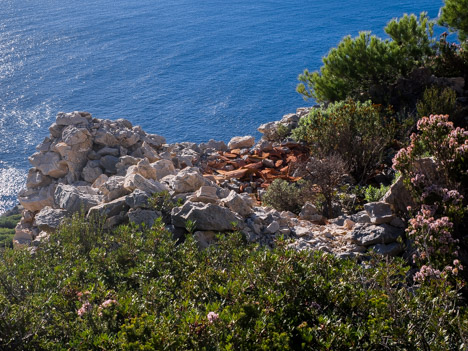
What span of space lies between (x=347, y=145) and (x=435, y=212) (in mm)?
2832

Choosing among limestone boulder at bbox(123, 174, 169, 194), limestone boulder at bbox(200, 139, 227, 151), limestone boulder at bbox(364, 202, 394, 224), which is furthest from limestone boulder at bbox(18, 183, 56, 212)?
limestone boulder at bbox(364, 202, 394, 224)

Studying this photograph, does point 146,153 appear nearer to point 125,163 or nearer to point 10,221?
point 125,163

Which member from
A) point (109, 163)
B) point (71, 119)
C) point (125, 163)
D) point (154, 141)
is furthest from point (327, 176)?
point (71, 119)

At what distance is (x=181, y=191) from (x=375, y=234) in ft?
8.05

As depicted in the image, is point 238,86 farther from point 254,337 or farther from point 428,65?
point 254,337

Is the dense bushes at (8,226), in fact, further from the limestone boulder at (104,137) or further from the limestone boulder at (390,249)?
the limestone boulder at (390,249)

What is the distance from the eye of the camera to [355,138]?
795 centimetres

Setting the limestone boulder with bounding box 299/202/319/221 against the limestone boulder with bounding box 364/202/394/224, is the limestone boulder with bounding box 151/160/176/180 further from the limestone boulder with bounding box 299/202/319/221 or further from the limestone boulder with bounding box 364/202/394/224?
the limestone boulder with bounding box 364/202/394/224

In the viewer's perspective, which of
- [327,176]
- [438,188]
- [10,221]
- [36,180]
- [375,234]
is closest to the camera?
[438,188]

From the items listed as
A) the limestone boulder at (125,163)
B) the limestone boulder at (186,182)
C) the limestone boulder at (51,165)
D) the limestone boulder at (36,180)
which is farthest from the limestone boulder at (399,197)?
the limestone boulder at (36,180)

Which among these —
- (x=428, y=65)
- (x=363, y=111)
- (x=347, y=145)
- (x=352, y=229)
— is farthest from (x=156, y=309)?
(x=428, y=65)

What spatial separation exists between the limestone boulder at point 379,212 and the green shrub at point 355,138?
1984mm

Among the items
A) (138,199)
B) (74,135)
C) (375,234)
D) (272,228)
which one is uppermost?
(74,135)

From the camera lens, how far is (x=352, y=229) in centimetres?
566
